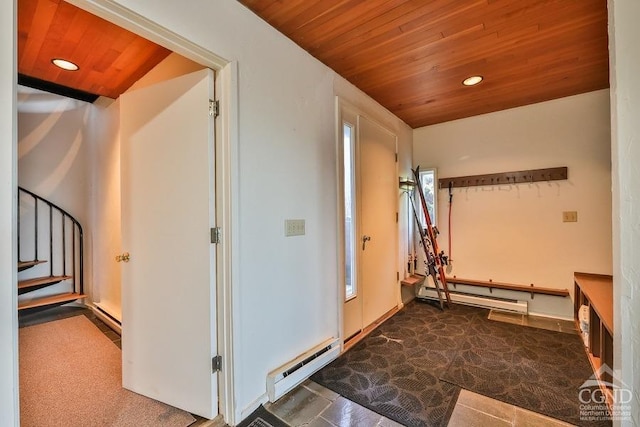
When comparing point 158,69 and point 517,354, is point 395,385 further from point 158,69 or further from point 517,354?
point 158,69

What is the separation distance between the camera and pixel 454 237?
11.7 ft

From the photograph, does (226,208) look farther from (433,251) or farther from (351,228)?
(433,251)

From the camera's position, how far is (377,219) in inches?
115

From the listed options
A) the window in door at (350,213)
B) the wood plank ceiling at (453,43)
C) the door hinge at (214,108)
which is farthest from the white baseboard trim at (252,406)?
the wood plank ceiling at (453,43)

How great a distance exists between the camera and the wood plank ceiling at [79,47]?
1.60 m

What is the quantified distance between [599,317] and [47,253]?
539 cm

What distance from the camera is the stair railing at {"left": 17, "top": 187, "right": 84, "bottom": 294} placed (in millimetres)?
3363

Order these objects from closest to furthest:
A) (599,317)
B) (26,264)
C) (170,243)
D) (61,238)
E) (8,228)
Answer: (8,228)
(170,243)
(599,317)
(26,264)
(61,238)

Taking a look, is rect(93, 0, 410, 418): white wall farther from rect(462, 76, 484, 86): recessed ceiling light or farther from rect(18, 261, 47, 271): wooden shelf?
rect(18, 261, 47, 271): wooden shelf

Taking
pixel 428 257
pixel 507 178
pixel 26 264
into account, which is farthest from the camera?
pixel 428 257

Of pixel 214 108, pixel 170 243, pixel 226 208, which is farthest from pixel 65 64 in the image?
pixel 226 208

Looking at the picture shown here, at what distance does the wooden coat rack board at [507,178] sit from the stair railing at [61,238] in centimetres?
470

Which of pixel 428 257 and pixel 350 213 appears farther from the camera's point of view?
pixel 428 257

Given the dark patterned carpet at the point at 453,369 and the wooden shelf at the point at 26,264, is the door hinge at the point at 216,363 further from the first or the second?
the wooden shelf at the point at 26,264
